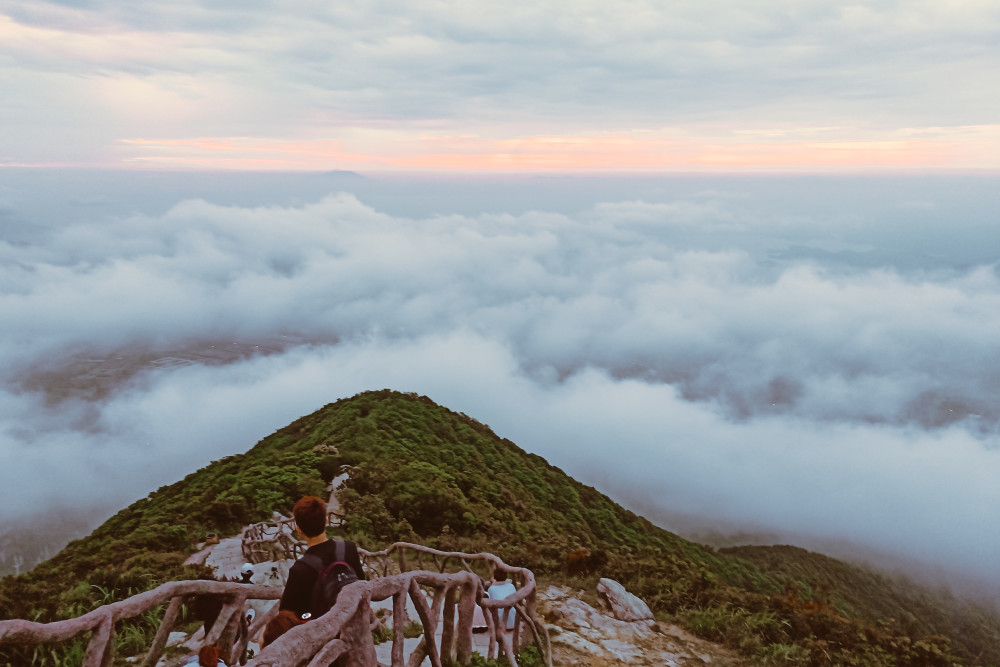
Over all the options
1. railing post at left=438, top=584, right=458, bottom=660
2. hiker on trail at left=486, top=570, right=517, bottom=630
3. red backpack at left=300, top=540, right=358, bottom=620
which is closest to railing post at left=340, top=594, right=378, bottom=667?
red backpack at left=300, top=540, right=358, bottom=620

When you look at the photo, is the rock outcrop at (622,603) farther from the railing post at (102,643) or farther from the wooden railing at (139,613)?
the railing post at (102,643)

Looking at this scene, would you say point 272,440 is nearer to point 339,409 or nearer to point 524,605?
point 339,409

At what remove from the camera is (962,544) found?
17788cm

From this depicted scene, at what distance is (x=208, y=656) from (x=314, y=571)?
1.25m

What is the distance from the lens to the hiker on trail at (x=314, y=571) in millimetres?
4820

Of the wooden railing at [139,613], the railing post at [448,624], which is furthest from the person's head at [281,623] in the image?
the railing post at [448,624]

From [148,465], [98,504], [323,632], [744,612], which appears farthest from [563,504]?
[148,465]

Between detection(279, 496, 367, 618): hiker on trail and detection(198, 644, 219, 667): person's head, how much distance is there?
31.9 inches

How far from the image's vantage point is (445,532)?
1880cm

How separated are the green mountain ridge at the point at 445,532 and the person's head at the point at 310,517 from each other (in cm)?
610

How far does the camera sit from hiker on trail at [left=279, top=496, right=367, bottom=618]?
4.82m

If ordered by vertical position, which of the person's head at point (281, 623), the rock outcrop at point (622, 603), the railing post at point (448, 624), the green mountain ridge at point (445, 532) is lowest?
the green mountain ridge at point (445, 532)

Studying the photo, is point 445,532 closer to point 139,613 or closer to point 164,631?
point 164,631

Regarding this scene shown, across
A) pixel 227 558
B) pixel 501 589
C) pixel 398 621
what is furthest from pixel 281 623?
pixel 227 558
